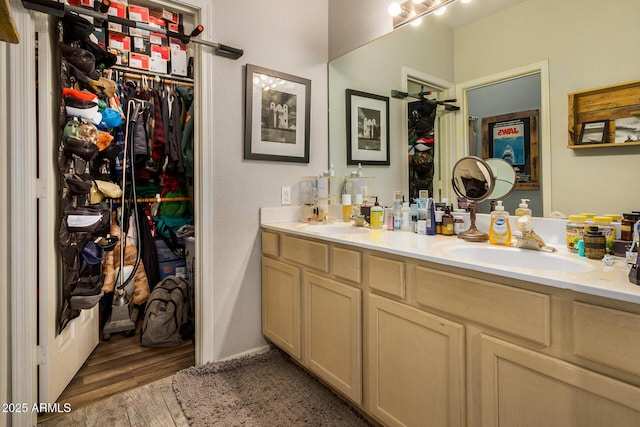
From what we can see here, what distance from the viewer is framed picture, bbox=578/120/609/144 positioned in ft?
4.09

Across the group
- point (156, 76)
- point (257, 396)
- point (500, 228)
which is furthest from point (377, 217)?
point (156, 76)

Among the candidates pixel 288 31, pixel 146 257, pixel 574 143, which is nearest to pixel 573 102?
pixel 574 143

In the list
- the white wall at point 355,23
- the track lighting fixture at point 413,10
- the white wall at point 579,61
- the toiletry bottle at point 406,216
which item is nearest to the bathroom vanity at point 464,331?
the toiletry bottle at point 406,216

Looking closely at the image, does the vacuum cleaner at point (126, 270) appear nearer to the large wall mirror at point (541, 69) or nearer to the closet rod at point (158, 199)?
the closet rod at point (158, 199)

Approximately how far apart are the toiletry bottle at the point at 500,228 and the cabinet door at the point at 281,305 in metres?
0.99

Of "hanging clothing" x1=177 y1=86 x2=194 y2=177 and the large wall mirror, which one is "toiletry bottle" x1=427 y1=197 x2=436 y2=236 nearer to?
the large wall mirror

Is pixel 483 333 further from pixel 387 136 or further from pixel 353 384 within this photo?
pixel 387 136

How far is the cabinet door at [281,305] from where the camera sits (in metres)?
1.87

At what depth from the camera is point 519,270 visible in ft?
3.06

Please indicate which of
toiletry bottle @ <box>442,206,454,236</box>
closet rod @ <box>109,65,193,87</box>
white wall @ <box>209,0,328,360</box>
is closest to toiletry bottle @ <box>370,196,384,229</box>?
toiletry bottle @ <box>442,206,454,236</box>

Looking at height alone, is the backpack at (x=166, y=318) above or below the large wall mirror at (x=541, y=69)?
below

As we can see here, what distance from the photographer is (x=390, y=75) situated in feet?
6.86

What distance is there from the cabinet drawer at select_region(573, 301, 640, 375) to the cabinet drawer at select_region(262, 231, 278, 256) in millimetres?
1524

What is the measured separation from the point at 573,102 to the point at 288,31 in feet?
5.77
